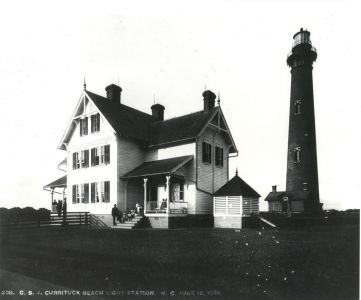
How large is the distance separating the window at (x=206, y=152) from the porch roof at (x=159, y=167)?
4.31 feet

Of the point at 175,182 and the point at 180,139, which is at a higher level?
the point at 180,139

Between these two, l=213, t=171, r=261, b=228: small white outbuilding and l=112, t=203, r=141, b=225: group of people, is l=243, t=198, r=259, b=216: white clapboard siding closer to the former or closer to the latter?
l=213, t=171, r=261, b=228: small white outbuilding

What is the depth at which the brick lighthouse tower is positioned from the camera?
1300 inches

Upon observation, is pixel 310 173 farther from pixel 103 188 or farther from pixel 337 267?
pixel 337 267

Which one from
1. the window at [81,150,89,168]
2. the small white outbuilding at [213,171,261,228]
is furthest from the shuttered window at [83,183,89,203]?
the small white outbuilding at [213,171,261,228]

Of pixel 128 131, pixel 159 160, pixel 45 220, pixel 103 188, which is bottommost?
pixel 45 220

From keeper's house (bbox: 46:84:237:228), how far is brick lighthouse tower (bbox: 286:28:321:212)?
9.32 meters

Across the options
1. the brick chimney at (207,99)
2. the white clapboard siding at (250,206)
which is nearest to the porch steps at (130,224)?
the white clapboard siding at (250,206)

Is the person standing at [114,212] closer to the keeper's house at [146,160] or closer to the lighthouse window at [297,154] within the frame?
the keeper's house at [146,160]

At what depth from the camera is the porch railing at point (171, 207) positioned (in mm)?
22078

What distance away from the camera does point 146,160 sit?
85.3 feet

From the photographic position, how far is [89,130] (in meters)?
26.2

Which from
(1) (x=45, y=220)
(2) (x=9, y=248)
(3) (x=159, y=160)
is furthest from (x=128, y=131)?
(2) (x=9, y=248)

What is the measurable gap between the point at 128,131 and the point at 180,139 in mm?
3852
